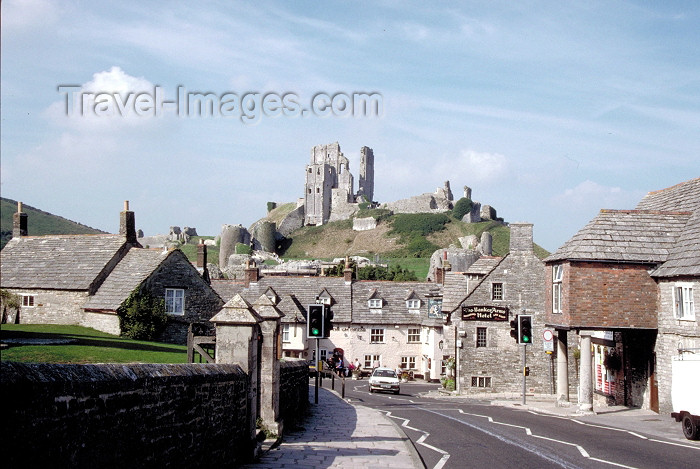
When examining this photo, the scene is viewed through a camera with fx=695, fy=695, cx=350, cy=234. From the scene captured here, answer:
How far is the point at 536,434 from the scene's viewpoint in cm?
1902

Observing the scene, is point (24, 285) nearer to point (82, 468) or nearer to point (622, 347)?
point (622, 347)

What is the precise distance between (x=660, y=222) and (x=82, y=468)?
24.8m

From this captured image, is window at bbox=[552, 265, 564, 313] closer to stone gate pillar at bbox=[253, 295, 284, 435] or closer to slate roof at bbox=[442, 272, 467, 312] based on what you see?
stone gate pillar at bbox=[253, 295, 284, 435]

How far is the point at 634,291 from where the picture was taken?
24734 mm

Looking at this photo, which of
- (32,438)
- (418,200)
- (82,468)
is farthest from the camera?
(418,200)

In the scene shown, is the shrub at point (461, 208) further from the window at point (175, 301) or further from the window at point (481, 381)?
the window at point (175, 301)

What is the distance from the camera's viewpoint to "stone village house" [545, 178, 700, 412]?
922 inches

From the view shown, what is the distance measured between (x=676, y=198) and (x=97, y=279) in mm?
25078

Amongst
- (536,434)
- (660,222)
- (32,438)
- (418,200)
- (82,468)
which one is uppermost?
(418,200)

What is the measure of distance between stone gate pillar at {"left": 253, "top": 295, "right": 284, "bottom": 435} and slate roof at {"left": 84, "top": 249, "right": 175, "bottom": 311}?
15.4 m

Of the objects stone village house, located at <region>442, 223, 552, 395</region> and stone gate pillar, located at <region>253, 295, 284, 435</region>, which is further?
stone village house, located at <region>442, 223, 552, 395</region>

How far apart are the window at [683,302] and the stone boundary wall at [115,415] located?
17.0 metres

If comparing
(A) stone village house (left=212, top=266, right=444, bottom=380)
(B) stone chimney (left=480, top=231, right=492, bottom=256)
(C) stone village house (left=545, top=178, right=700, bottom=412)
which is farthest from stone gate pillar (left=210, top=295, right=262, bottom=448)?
(B) stone chimney (left=480, top=231, right=492, bottom=256)

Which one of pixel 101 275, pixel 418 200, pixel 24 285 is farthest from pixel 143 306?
pixel 418 200
